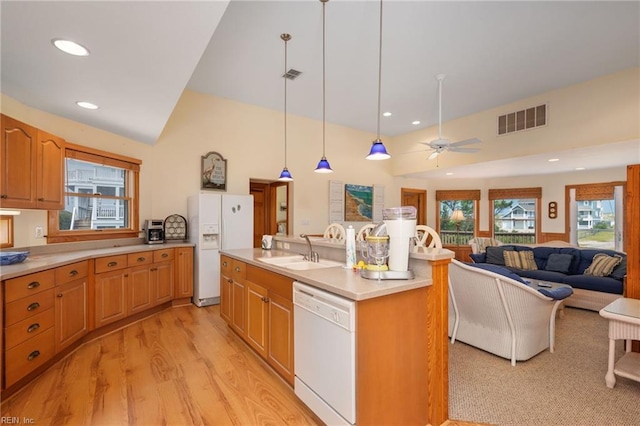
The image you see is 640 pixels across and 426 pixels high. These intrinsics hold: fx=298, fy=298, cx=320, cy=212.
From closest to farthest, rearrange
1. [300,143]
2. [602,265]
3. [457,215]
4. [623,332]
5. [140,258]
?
[623,332]
[140,258]
[602,265]
[300,143]
[457,215]

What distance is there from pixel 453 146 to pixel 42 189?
202 inches

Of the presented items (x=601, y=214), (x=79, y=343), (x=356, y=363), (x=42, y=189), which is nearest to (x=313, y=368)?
(x=356, y=363)

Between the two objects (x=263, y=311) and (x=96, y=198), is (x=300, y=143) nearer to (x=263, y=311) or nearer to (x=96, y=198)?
(x=96, y=198)

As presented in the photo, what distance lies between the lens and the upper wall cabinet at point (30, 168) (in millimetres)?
2477

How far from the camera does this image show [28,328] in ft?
7.45

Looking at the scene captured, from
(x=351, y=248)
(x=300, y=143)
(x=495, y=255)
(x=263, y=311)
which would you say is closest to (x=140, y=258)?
(x=263, y=311)

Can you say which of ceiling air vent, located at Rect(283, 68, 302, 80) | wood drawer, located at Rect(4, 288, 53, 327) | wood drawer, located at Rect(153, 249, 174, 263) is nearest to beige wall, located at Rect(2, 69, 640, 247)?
wood drawer, located at Rect(153, 249, 174, 263)

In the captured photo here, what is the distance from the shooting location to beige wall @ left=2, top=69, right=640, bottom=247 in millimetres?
4105

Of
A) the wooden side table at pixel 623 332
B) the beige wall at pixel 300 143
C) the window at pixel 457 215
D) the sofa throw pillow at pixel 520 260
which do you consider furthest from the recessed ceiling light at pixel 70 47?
the window at pixel 457 215

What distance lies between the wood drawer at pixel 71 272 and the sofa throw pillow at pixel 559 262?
666 centimetres

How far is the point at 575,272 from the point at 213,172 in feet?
20.5

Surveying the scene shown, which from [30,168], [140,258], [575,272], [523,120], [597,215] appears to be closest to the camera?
[30,168]

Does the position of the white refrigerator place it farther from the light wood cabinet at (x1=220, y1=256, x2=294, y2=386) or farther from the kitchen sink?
the kitchen sink

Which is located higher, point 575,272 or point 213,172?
point 213,172
